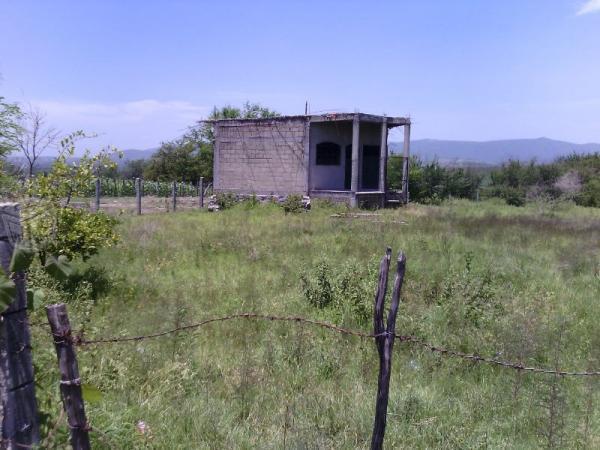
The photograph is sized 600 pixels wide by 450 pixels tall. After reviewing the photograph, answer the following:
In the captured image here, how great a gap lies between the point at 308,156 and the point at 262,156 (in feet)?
7.29

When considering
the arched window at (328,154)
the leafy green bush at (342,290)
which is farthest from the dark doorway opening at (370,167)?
the leafy green bush at (342,290)

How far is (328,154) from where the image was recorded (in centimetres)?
2247

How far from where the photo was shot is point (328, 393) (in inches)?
160

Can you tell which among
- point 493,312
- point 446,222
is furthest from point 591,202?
point 493,312

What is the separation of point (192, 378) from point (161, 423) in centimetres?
85

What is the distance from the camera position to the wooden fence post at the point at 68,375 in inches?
87.7

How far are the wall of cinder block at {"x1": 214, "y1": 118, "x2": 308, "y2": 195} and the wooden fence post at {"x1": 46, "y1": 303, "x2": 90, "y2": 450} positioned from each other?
19213 millimetres

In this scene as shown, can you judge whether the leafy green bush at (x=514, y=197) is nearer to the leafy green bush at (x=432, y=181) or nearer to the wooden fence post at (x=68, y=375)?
the leafy green bush at (x=432, y=181)

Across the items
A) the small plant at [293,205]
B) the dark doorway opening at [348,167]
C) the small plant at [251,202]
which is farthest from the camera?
the dark doorway opening at [348,167]

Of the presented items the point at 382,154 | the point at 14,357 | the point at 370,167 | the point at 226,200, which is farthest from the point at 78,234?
the point at 370,167

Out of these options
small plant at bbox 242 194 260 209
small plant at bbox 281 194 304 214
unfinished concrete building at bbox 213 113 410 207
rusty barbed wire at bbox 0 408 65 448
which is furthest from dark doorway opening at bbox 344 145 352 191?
rusty barbed wire at bbox 0 408 65 448

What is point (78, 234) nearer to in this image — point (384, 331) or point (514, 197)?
point (384, 331)

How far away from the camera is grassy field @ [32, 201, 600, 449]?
3.49 meters

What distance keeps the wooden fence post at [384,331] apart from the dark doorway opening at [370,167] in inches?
844
